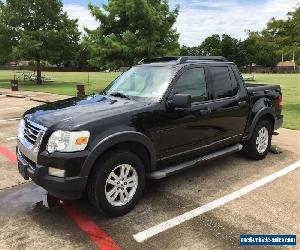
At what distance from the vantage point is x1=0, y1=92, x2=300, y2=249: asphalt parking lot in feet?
12.8

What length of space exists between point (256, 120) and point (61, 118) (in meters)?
3.62

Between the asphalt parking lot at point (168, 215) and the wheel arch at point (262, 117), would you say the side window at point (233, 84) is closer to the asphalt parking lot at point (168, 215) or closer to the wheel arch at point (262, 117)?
the wheel arch at point (262, 117)

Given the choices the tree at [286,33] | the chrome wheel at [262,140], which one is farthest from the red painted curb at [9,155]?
the tree at [286,33]

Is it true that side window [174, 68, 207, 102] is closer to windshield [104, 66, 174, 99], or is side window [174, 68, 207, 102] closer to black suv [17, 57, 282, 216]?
black suv [17, 57, 282, 216]

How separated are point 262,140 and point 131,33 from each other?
15.8m

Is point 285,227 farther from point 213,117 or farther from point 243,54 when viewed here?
point 243,54

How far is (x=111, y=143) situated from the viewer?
164 inches

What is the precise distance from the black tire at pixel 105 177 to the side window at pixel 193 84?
1258 millimetres

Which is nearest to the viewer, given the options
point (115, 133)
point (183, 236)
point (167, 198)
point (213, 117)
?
point (183, 236)

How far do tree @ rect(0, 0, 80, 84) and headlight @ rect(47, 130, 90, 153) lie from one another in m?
26.9

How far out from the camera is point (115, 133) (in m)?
4.23

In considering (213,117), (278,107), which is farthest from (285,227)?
(278,107)

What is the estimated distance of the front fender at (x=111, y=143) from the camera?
402 cm

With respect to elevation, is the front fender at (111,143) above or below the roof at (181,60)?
below
